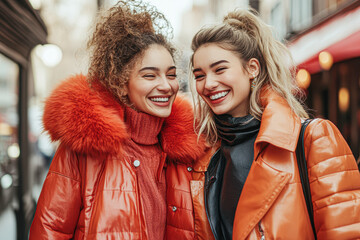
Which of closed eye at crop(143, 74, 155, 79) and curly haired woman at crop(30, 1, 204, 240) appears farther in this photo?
closed eye at crop(143, 74, 155, 79)

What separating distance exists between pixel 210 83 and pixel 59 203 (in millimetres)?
1295

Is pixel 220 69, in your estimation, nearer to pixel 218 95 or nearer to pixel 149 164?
pixel 218 95

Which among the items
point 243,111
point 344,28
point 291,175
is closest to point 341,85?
point 344,28

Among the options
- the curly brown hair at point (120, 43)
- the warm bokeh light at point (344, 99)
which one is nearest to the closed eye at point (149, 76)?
the curly brown hair at point (120, 43)

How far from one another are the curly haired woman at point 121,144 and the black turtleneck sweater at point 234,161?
262 millimetres

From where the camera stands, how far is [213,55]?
6.98 feet

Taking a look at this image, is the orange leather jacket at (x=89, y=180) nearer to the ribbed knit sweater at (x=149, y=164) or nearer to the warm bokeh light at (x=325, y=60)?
the ribbed knit sweater at (x=149, y=164)

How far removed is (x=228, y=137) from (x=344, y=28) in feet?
10.1

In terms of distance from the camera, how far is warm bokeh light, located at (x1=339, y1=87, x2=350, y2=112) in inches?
227

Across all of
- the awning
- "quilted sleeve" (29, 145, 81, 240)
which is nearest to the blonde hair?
"quilted sleeve" (29, 145, 81, 240)

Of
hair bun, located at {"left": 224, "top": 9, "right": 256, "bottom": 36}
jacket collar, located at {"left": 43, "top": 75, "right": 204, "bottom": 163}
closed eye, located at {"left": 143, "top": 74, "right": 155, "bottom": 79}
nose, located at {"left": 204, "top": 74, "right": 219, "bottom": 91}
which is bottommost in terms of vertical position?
jacket collar, located at {"left": 43, "top": 75, "right": 204, "bottom": 163}

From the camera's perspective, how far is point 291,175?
174 centimetres

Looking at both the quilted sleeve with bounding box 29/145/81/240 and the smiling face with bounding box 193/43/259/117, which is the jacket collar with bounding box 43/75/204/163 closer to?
the quilted sleeve with bounding box 29/145/81/240

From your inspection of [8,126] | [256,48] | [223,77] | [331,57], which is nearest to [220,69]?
[223,77]
